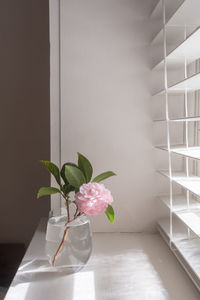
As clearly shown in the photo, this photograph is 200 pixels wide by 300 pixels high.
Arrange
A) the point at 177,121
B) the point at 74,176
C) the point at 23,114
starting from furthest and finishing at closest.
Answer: the point at 23,114
the point at 177,121
the point at 74,176

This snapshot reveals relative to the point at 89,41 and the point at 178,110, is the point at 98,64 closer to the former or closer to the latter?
the point at 89,41

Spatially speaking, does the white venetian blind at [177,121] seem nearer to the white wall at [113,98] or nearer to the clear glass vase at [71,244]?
the white wall at [113,98]

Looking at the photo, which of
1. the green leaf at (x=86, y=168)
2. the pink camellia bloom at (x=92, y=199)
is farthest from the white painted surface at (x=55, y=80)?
the pink camellia bloom at (x=92, y=199)

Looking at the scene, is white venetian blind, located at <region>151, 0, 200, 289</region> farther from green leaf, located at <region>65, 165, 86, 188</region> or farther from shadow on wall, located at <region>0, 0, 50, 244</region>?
shadow on wall, located at <region>0, 0, 50, 244</region>

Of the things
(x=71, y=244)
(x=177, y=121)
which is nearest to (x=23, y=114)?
(x=177, y=121)

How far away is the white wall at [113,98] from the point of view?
4.54 feet

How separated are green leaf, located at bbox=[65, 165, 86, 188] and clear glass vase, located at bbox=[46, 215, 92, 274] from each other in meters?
0.12

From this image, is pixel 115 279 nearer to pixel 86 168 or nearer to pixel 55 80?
pixel 86 168

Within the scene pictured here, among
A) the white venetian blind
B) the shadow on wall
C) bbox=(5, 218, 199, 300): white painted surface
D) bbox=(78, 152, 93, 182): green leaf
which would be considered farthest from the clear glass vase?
the shadow on wall

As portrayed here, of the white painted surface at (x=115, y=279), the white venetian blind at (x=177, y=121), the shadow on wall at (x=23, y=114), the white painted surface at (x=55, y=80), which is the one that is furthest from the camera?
the shadow on wall at (x=23, y=114)

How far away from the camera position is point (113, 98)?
1.41m

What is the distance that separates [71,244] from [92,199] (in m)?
0.19

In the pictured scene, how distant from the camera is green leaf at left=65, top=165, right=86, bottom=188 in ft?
3.30

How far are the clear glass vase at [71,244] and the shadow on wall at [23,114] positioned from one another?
3.07ft
